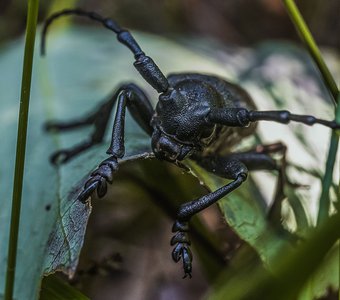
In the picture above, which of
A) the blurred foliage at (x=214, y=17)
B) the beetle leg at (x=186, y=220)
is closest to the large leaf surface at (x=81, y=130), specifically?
the beetle leg at (x=186, y=220)

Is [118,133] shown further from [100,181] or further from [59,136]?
[59,136]

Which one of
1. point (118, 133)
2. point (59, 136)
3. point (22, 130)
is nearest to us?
point (22, 130)

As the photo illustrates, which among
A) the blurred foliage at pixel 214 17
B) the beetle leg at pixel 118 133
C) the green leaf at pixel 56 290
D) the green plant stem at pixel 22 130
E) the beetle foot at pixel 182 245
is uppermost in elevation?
the green plant stem at pixel 22 130

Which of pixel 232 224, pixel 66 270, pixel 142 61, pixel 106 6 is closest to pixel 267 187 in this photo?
pixel 232 224

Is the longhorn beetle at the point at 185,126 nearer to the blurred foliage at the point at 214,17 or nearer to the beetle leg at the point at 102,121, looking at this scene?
the beetle leg at the point at 102,121

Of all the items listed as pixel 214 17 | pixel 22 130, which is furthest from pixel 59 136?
pixel 214 17

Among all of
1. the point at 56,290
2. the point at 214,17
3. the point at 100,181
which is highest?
the point at 100,181
